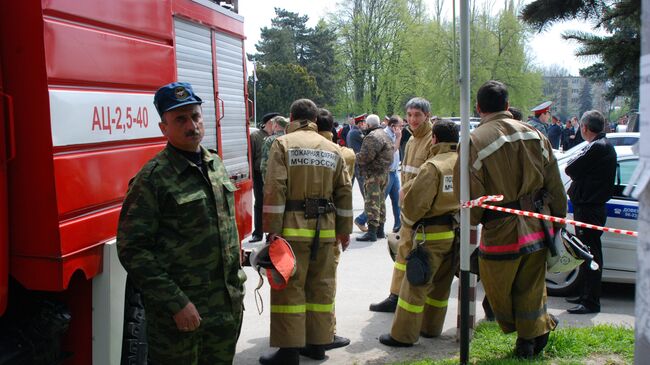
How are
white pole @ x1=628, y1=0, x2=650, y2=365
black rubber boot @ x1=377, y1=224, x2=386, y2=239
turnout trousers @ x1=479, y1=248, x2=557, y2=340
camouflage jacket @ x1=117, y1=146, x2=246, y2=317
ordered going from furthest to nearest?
black rubber boot @ x1=377, y1=224, x2=386, y2=239
turnout trousers @ x1=479, y1=248, x2=557, y2=340
camouflage jacket @ x1=117, y1=146, x2=246, y2=317
white pole @ x1=628, y1=0, x2=650, y2=365

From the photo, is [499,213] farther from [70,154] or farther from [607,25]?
[70,154]

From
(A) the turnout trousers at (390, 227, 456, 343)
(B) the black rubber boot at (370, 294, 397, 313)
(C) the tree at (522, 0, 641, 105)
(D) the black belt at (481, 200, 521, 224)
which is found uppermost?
(C) the tree at (522, 0, 641, 105)

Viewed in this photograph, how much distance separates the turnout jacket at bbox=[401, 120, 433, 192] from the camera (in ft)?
18.9

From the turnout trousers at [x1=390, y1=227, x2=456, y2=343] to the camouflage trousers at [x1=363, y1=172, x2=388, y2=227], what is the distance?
449cm

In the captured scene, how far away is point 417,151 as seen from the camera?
5844 millimetres

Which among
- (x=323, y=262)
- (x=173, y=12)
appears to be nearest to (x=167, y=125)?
(x=173, y=12)

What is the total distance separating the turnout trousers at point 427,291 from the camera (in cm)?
513

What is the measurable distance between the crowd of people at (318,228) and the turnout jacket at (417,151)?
0.5 inches

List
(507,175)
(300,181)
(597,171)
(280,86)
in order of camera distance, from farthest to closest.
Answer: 1. (280,86)
2. (597,171)
3. (300,181)
4. (507,175)

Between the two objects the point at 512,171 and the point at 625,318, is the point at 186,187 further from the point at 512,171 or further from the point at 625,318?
the point at 625,318

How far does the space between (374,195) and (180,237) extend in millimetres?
7079

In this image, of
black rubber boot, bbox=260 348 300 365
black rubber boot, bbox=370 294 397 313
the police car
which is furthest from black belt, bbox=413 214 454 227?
the police car

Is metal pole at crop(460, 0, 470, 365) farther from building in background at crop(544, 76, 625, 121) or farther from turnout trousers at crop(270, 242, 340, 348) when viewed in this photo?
building in background at crop(544, 76, 625, 121)

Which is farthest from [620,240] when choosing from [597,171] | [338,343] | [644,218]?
[644,218]
